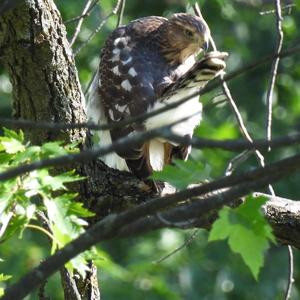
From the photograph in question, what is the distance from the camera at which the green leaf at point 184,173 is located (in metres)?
3.15

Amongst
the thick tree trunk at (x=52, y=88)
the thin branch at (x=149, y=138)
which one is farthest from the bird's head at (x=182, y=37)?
the thin branch at (x=149, y=138)

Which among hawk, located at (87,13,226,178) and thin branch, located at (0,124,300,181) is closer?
thin branch, located at (0,124,300,181)

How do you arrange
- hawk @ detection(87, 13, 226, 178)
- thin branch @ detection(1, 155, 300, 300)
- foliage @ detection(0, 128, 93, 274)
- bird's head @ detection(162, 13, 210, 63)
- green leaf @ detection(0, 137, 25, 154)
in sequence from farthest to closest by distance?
bird's head @ detection(162, 13, 210, 63)
hawk @ detection(87, 13, 226, 178)
green leaf @ detection(0, 137, 25, 154)
foliage @ detection(0, 128, 93, 274)
thin branch @ detection(1, 155, 300, 300)

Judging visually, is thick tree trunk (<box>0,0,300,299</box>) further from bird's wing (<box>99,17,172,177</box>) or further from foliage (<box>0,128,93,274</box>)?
foliage (<box>0,128,93,274</box>)

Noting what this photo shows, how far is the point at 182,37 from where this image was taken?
231 inches

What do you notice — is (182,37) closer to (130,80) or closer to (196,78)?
(130,80)

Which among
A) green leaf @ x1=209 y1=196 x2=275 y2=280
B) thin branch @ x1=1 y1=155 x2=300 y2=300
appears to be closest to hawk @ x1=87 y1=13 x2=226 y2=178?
green leaf @ x1=209 y1=196 x2=275 y2=280

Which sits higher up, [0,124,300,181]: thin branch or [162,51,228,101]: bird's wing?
[0,124,300,181]: thin branch

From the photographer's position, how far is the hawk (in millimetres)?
5023

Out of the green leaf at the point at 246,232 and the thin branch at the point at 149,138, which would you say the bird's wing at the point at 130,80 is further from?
the thin branch at the point at 149,138

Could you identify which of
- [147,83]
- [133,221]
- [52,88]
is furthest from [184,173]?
[147,83]

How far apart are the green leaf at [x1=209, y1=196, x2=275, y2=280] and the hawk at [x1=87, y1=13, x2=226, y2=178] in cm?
142

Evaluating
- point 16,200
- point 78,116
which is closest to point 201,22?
point 78,116

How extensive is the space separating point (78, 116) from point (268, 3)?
6.91m
